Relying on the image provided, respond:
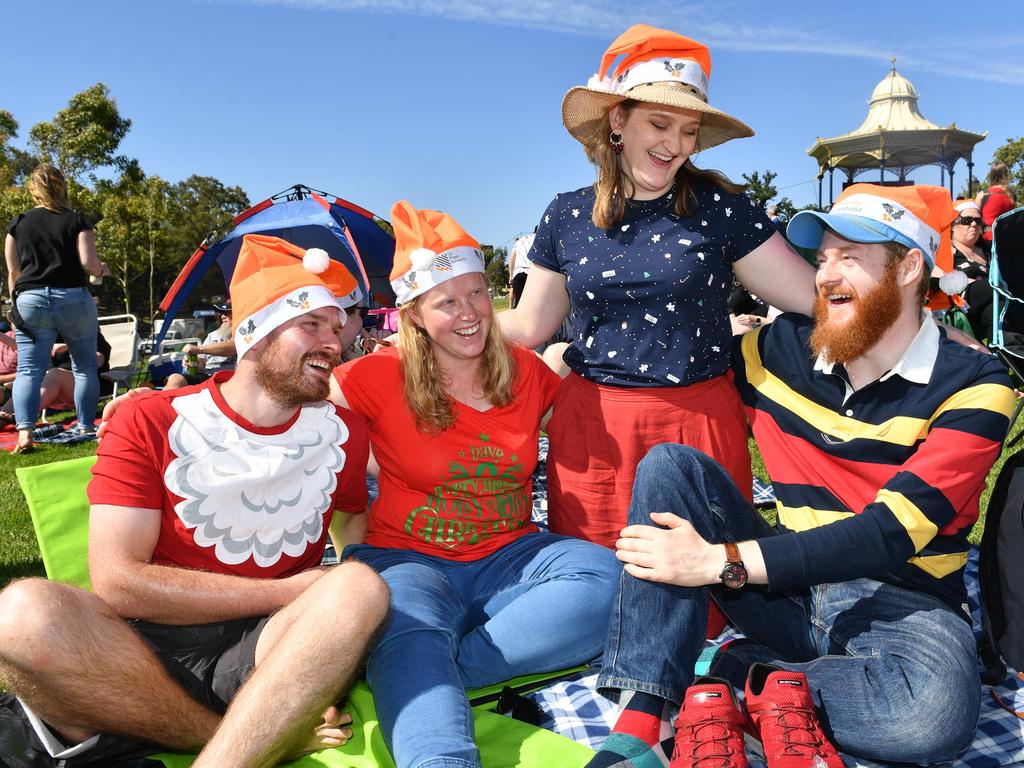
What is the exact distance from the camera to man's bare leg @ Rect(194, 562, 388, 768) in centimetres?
193

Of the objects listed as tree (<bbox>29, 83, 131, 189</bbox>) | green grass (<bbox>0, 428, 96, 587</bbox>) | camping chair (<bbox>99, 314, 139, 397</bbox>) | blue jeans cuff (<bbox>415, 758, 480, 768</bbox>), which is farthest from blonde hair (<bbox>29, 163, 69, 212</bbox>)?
tree (<bbox>29, 83, 131, 189</bbox>)

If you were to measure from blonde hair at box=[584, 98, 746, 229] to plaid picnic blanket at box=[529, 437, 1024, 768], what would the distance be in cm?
171

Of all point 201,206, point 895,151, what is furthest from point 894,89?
point 201,206

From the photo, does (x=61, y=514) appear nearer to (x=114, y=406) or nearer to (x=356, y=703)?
(x=114, y=406)

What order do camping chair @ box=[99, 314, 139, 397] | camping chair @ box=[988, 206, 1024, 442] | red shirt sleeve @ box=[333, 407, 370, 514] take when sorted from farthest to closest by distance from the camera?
camping chair @ box=[99, 314, 139, 397]
camping chair @ box=[988, 206, 1024, 442]
red shirt sleeve @ box=[333, 407, 370, 514]

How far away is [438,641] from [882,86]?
61978 millimetres

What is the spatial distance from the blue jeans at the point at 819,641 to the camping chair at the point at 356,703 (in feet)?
1.03

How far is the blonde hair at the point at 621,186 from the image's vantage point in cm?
295

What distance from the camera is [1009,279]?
3.30 metres

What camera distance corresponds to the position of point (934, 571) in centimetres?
239

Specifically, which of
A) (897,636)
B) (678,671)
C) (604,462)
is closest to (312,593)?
(678,671)

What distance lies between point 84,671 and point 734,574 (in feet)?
5.72

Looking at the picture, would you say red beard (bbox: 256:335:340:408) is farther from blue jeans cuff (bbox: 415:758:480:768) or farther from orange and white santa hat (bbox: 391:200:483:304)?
blue jeans cuff (bbox: 415:758:480:768)

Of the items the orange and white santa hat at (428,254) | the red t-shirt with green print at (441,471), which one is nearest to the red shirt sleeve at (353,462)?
the red t-shirt with green print at (441,471)
